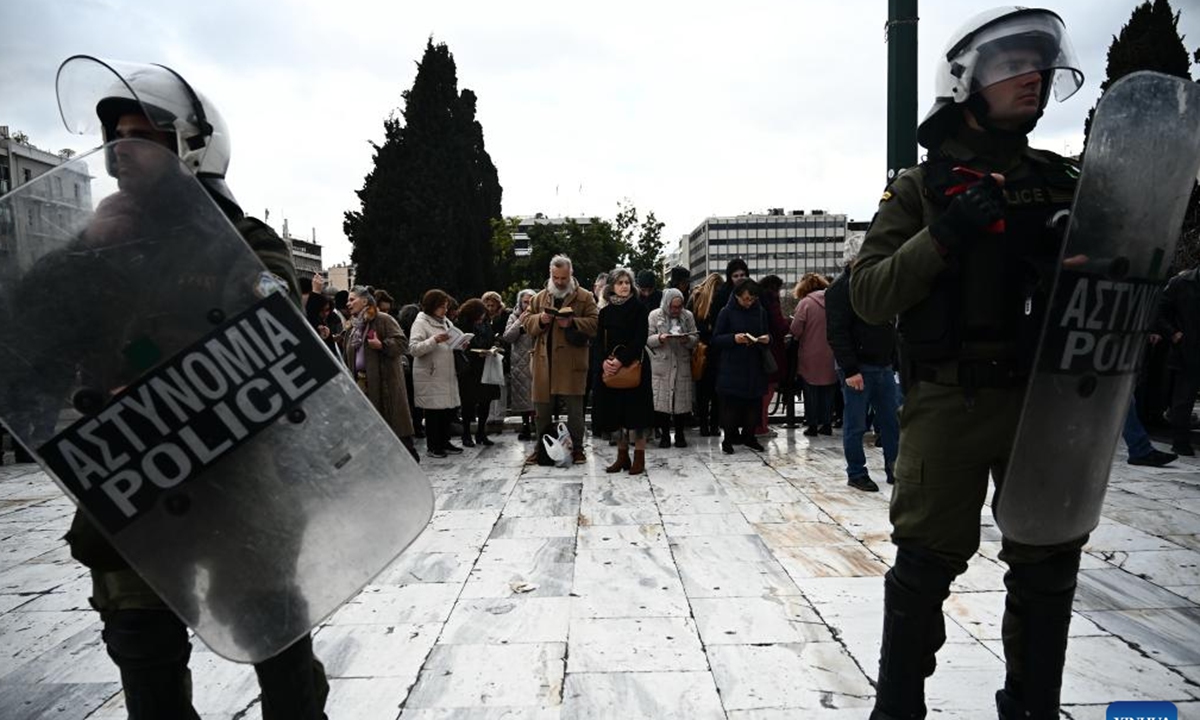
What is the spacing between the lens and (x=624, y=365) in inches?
253

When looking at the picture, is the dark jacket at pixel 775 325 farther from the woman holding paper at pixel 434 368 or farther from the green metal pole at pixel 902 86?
the green metal pole at pixel 902 86

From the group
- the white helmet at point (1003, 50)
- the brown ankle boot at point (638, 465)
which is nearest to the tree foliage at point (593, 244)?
the brown ankle boot at point (638, 465)

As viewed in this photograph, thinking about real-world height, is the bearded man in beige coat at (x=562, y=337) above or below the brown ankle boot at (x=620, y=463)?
above

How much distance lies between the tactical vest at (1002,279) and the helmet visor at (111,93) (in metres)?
1.92

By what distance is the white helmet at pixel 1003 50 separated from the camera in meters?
1.93

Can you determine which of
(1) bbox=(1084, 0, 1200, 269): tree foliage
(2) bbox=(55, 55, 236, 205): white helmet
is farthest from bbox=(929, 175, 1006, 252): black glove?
(1) bbox=(1084, 0, 1200, 269): tree foliage

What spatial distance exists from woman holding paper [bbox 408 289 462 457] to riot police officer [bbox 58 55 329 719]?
18.2 feet

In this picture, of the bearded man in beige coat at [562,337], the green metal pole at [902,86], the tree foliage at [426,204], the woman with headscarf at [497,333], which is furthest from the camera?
the tree foliage at [426,204]

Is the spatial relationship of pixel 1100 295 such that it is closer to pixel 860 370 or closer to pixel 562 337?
pixel 860 370

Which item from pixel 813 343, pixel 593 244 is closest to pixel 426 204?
pixel 593 244

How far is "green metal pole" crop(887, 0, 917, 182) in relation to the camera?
3.76 meters

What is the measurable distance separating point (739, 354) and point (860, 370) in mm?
1653

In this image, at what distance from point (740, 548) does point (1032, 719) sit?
7.33 ft

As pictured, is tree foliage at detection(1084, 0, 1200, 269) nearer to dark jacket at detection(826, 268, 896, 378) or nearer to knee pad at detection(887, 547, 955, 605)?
dark jacket at detection(826, 268, 896, 378)
